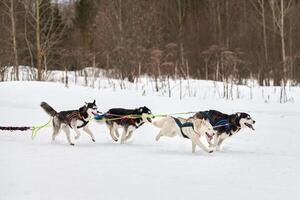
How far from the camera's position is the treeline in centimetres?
1747

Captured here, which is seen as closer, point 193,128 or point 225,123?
point 193,128

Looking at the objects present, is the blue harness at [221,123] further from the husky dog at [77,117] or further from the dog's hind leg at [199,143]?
the husky dog at [77,117]

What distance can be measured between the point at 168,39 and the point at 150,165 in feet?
66.8

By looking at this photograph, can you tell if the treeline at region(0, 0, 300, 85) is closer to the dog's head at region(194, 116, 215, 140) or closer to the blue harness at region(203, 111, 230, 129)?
the blue harness at region(203, 111, 230, 129)

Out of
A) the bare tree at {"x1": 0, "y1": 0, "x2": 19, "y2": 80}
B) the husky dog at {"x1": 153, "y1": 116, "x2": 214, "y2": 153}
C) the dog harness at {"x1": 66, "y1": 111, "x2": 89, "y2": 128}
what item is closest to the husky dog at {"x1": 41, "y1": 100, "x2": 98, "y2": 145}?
the dog harness at {"x1": 66, "y1": 111, "x2": 89, "y2": 128}

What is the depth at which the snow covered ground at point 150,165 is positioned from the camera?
4391mm

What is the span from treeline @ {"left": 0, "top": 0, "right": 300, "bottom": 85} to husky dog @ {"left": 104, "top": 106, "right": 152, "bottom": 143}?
735 cm

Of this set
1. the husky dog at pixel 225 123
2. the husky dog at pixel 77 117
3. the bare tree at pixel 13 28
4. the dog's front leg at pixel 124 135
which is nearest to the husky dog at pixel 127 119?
the dog's front leg at pixel 124 135

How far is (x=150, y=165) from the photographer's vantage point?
5680 mm

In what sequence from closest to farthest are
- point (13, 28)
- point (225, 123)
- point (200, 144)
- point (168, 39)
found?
point (200, 144)
point (225, 123)
point (13, 28)
point (168, 39)

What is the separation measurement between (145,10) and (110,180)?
18.2 metres

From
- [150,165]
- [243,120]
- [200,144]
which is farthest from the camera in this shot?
[243,120]

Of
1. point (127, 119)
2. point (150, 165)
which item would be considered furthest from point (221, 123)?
point (150, 165)

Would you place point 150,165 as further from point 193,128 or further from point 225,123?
point 225,123
